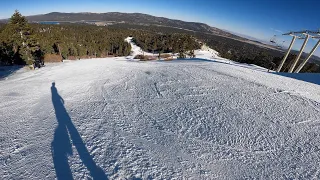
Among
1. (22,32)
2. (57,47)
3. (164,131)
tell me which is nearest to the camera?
(164,131)

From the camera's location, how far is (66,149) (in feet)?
26.6

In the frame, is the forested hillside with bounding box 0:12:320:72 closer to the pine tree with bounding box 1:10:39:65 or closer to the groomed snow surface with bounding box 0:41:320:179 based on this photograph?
the pine tree with bounding box 1:10:39:65

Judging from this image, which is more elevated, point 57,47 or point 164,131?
point 164,131

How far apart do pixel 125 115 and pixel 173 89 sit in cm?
510

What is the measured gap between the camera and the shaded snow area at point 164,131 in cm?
716

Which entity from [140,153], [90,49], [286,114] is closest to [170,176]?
[140,153]

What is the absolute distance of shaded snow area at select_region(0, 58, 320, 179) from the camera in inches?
282

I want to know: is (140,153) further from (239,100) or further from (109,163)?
(239,100)

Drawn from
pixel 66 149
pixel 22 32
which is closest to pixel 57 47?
pixel 22 32

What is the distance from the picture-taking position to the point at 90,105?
42.0ft

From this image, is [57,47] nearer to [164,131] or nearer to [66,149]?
[66,149]

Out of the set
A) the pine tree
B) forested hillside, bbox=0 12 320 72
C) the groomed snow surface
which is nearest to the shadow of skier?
the groomed snow surface

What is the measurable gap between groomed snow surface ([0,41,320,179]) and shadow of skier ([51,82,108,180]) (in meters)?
0.04

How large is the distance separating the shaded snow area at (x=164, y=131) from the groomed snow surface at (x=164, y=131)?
41 millimetres
